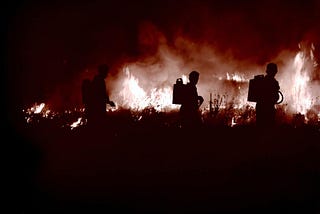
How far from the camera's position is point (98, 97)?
10.3 metres

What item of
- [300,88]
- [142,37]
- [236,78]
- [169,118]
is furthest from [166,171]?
[142,37]

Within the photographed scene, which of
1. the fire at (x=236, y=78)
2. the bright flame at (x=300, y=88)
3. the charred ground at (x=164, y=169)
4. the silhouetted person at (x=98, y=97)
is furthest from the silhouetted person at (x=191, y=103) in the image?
the fire at (x=236, y=78)

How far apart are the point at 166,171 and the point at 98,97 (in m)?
2.68

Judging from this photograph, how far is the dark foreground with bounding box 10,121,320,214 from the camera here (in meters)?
7.07

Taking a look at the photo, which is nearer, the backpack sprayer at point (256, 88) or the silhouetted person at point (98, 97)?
the silhouetted person at point (98, 97)

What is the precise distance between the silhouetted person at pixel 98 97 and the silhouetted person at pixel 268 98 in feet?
11.6

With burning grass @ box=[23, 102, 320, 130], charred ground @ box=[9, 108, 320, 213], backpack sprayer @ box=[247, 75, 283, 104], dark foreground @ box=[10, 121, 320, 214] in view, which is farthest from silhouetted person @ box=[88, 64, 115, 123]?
backpack sprayer @ box=[247, 75, 283, 104]

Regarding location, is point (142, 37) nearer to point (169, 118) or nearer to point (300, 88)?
point (169, 118)

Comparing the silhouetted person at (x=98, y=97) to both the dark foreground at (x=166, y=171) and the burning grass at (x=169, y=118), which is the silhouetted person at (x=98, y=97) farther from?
the burning grass at (x=169, y=118)

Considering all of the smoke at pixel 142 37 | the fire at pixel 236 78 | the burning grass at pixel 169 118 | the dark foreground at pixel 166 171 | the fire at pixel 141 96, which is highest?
the smoke at pixel 142 37

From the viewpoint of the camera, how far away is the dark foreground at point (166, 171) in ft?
23.2

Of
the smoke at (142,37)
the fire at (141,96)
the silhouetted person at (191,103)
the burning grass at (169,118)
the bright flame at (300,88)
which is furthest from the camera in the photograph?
the smoke at (142,37)

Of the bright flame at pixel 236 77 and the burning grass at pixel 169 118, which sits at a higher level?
the bright flame at pixel 236 77

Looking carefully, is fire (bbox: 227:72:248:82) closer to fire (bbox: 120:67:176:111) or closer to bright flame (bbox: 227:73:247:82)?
bright flame (bbox: 227:73:247:82)
